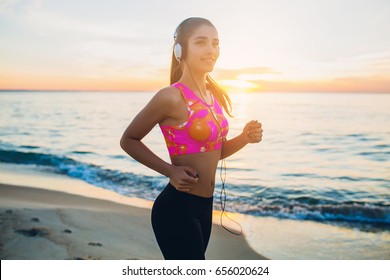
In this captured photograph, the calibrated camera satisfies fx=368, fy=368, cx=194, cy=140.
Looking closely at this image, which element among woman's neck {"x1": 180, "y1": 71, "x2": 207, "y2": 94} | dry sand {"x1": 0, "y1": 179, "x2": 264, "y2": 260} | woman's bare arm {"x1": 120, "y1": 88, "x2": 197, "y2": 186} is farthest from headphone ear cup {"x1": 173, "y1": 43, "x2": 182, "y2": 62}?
dry sand {"x1": 0, "y1": 179, "x2": 264, "y2": 260}

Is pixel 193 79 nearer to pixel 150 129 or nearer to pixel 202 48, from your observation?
pixel 202 48

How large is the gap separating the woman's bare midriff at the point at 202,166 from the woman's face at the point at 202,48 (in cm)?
58

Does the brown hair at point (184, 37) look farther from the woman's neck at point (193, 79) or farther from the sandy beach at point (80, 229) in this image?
the sandy beach at point (80, 229)

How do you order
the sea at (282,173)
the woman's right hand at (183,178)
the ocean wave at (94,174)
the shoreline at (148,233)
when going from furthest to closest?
the ocean wave at (94,174) < the sea at (282,173) < the shoreline at (148,233) < the woman's right hand at (183,178)

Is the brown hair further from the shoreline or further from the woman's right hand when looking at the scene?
the shoreline

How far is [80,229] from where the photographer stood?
626cm

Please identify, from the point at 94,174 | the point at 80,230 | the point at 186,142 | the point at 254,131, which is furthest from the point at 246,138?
the point at 94,174

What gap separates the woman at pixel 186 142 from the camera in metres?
2.20

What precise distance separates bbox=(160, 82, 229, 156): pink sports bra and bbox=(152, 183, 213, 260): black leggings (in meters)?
0.27

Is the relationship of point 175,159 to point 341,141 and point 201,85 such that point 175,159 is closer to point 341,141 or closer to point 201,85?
point 201,85

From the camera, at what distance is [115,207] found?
323 inches

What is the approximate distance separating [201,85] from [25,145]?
56.8ft

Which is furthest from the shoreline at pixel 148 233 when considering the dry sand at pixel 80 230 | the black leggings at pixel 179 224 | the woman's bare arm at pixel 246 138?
the woman's bare arm at pixel 246 138

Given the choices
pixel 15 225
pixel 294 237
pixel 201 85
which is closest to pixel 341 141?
pixel 294 237
